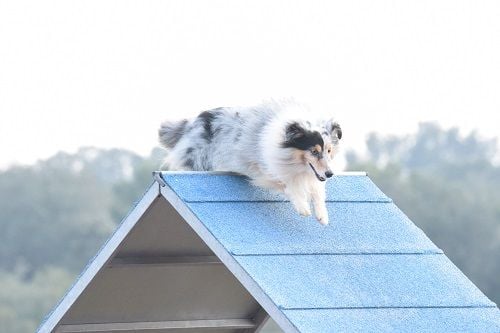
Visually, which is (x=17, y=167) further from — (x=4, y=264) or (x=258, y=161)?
(x=258, y=161)

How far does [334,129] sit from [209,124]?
0.77 meters

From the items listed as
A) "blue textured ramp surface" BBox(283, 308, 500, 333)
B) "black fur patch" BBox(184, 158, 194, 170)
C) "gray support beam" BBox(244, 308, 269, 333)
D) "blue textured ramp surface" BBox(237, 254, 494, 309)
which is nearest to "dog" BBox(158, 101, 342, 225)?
"black fur patch" BBox(184, 158, 194, 170)

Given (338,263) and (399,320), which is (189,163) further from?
(399,320)

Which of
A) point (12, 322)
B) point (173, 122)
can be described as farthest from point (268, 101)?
point (12, 322)

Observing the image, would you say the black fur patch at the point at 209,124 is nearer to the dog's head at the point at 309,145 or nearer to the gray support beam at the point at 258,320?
the dog's head at the point at 309,145

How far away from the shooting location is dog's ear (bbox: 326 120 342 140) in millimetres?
7234

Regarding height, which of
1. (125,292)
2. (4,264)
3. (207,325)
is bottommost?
(4,264)

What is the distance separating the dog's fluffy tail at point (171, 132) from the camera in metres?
8.08

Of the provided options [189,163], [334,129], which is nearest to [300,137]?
[334,129]

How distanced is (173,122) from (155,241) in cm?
96

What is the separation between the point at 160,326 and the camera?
789 cm

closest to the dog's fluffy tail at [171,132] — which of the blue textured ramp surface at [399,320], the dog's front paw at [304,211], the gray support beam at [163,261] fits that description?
the gray support beam at [163,261]

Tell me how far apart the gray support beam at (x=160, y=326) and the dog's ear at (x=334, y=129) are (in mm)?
1384

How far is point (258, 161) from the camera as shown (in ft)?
23.5
